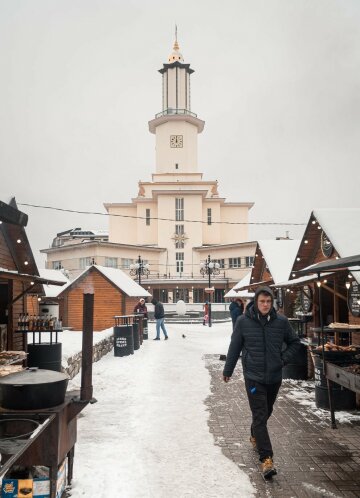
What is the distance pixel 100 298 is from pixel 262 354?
24.3 m

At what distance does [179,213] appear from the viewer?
67.6 m

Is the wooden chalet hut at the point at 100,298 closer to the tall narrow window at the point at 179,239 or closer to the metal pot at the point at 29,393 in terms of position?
the metal pot at the point at 29,393

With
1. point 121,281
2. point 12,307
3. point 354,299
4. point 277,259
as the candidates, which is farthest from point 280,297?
point 121,281

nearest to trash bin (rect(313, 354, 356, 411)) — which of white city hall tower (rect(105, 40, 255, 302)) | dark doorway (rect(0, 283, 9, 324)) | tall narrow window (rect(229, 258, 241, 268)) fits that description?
dark doorway (rect(0, 283, 9, 324))

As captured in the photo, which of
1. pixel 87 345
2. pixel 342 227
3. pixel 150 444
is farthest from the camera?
pixel 342 227

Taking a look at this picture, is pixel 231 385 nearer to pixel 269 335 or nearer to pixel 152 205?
pixel 269 335

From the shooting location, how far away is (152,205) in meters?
69.8

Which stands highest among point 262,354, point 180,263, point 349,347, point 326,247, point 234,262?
point 180,263

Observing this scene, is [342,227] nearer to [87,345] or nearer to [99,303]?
[87,345]

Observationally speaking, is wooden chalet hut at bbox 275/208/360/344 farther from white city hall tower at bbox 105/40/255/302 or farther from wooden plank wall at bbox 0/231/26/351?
white city hall tower at bbox 105/40/255/302

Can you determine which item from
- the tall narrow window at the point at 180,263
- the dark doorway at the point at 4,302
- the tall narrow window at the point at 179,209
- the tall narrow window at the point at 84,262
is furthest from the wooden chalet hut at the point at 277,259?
the tall narrow window at the point at 179,209

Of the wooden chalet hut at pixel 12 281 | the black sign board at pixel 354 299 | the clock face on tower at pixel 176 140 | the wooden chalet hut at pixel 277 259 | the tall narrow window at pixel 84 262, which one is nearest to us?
the black sign board at pixel 354 299

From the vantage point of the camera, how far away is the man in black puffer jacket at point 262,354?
580 centimetres

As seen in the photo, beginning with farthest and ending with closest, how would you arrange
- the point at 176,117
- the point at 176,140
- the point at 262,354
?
1. the point at 176,140
2. the point at 176,117
3. the point at 262,354
